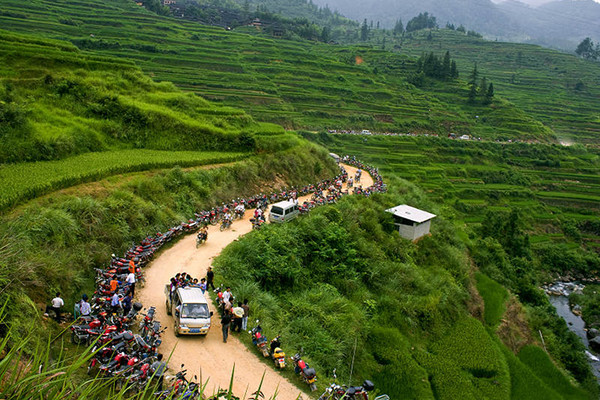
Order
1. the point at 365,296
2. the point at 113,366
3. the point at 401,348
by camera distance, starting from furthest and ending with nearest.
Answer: the point at 365,296, the point at 401,348, the point at 113,366

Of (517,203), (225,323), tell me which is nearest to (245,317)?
(225,323)

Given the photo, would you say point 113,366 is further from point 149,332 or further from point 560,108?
point 560,108

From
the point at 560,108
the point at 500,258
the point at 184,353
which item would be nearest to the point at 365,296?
the point at 184,353

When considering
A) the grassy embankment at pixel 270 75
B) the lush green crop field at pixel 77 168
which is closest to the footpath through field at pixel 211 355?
the lush green crop field at pixel 77 168

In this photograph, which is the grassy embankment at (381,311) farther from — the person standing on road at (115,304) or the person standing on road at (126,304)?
the person standing on road at (115,304)

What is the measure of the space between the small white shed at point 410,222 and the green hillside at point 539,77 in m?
64.8

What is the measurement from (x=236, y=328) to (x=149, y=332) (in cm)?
284

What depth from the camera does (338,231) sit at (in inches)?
885

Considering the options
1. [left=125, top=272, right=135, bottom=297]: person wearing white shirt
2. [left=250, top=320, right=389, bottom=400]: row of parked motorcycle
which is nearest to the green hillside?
[left=250, top=320, right=389, bottom=400]: row of parked motorcycle

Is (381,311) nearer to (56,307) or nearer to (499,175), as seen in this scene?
(56,307)

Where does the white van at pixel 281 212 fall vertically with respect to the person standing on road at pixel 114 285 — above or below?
below

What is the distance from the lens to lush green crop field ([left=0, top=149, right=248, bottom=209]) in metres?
16.3

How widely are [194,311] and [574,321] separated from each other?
33.8m

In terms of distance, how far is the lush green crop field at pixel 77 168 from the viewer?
1628 centimetres
